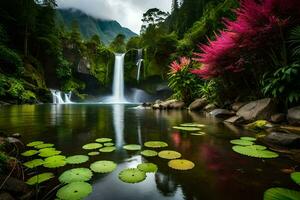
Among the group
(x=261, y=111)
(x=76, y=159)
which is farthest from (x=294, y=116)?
(x=76, y=159)

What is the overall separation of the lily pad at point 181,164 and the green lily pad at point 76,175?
38.4 inches

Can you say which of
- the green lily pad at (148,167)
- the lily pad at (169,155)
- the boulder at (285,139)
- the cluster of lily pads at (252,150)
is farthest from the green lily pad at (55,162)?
the boulder at (285,139)

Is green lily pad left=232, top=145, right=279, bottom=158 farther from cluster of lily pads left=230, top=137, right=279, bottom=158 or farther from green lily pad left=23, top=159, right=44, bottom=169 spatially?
green lily pad left=23, top=159, right=44, bottom=169

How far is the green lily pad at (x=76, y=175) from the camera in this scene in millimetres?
1981

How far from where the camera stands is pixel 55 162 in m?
2.45

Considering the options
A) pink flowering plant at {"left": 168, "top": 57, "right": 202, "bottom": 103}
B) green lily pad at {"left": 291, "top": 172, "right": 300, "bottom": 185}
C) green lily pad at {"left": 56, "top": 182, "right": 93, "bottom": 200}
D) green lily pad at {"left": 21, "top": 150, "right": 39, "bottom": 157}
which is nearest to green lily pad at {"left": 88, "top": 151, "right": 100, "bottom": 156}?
green lily pad at {"left": 21, "top": 150, "right": 39, "bottom": 157}

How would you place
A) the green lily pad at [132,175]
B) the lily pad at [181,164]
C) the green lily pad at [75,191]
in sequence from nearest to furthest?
the green lily pad at [75,191] < the green lily pad at [132,175] < the lily pad at [181,164]

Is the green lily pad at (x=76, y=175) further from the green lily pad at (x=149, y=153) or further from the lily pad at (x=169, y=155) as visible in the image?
the lily pad at (x=169, y=155)

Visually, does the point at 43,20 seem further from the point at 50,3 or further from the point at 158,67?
the point at 158,67

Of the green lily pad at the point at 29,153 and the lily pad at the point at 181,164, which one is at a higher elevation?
the green lily pad at the point at 29,153

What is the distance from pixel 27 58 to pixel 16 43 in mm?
2910

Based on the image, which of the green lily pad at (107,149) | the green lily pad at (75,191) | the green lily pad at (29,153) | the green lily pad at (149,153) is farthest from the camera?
the green lily pad at (107,149)

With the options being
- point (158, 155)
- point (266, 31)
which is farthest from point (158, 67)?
point (158, 155)

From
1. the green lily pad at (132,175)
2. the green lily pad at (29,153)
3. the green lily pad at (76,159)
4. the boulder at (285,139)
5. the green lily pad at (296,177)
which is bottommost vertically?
the green lily pad at (132,175)
